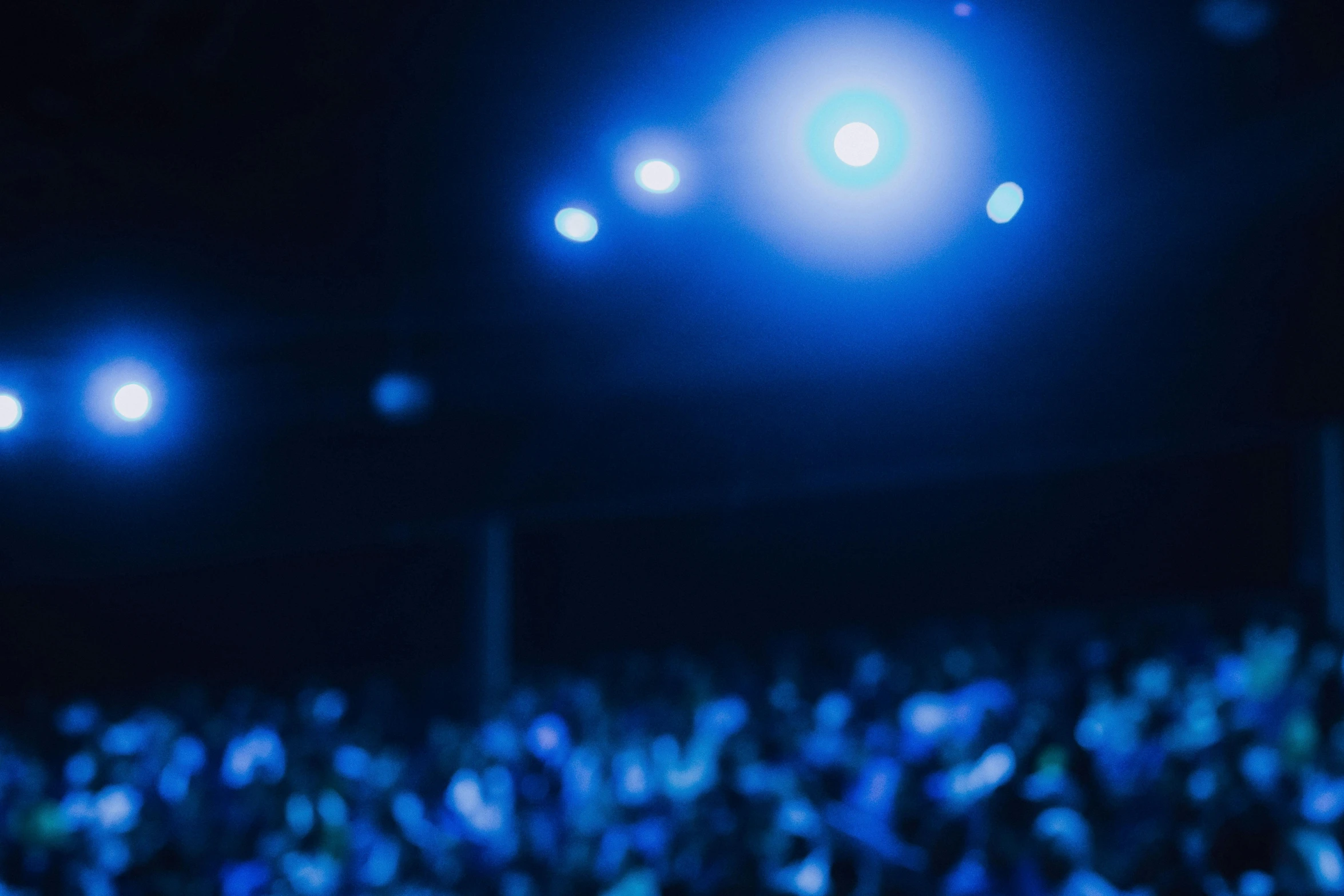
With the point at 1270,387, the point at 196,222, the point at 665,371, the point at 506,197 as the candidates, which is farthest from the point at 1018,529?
the point at 196,222

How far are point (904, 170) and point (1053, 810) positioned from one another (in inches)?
66.8

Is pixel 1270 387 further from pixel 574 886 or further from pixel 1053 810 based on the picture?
pixel 574 886

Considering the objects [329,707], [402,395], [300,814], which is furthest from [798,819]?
[329,707]

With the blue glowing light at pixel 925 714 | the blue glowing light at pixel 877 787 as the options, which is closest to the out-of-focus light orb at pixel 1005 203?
the blue glowing light at pixel 877 787

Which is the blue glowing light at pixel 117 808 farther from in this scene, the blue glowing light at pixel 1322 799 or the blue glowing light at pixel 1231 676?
the blue glowing light at pixel 1322 799

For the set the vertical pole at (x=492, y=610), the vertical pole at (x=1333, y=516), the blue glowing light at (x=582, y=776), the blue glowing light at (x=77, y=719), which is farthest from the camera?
the blue glowing light at (x=77, y=719)

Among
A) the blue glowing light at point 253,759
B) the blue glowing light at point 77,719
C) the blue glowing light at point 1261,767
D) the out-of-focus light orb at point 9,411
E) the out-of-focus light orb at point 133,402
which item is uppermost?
the out-of-focus light orb at point 9,411

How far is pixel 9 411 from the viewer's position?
14.1 ft

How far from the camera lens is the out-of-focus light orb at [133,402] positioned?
4184mm

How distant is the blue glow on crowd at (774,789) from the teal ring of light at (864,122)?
5.65ft

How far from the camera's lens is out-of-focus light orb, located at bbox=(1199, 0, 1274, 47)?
113 inches

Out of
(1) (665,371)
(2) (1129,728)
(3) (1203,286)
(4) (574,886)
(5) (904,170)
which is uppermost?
(1) (665,371)

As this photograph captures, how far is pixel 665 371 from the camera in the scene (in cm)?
504

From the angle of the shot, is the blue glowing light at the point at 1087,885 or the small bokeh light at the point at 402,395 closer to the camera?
the blue glowing light at the point at 1087,885
